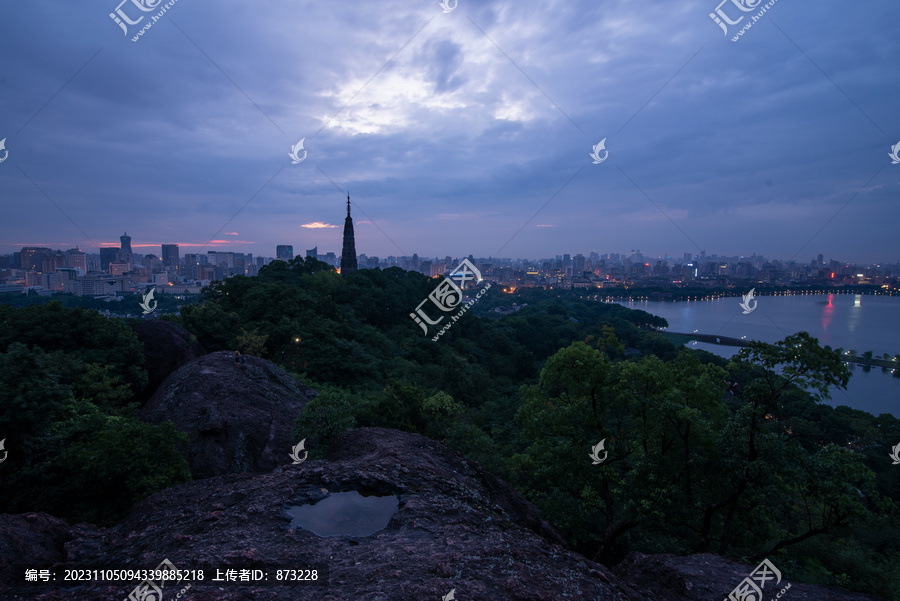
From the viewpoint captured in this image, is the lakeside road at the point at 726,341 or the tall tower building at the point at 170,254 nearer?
the lakeside road at the point at 726,341

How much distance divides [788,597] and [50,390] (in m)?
12.8

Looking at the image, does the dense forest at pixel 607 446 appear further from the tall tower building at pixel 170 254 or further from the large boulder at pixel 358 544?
the tall tower building at pixel 170 254

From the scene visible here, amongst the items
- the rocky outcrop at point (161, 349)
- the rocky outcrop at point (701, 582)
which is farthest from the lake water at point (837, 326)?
the rocky outcrop at point (161, 349)

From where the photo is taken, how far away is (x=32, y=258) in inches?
1496

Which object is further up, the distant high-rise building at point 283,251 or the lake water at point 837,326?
the distant high-rise building at point 283,251

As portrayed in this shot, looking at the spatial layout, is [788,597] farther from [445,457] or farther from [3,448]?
[3,448]

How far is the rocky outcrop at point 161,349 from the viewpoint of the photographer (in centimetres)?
1389

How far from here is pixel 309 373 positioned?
19422 millimetres

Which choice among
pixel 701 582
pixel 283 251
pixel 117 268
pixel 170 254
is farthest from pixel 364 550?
pixel 283 251

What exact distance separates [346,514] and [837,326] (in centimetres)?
5370

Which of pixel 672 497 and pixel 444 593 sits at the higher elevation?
pixel 444 593

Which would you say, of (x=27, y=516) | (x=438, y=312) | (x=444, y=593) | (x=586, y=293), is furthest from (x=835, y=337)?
(x=586, y=293)

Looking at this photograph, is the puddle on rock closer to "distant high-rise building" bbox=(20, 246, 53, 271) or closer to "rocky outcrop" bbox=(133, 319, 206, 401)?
"rocky outcrop" bbox=(133, 319, 206, 401)

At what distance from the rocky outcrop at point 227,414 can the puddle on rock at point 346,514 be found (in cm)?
490
